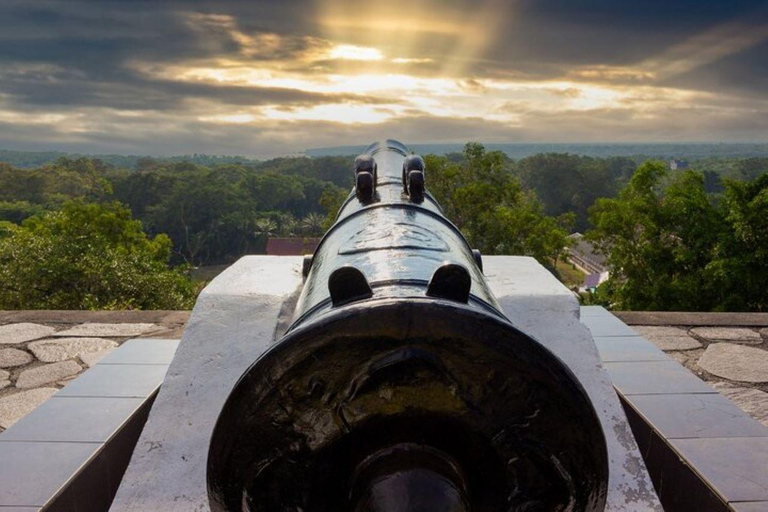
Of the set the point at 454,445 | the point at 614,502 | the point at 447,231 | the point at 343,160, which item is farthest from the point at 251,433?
the point at 343,160

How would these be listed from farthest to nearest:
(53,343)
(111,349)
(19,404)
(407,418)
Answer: (53,343), (111,349), (19,404), (407,418)

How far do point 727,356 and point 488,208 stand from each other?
10.1 metres

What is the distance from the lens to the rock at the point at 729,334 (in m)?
5.07

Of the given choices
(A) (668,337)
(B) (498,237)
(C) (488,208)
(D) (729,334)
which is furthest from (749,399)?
(C) (488,208)

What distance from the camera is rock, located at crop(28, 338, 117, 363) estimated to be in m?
4.68

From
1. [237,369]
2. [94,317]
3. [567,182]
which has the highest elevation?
[237,369]

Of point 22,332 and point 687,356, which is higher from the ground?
point 22,332

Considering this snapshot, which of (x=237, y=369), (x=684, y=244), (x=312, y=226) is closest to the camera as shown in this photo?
(x=237, y=369)

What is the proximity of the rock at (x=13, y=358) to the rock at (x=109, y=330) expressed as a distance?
423 millimetres

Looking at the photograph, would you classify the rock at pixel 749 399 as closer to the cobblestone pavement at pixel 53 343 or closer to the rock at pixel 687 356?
the rock at pixel 687 356

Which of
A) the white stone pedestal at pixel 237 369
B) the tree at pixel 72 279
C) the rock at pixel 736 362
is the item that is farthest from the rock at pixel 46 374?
the tree at pixel 72 279

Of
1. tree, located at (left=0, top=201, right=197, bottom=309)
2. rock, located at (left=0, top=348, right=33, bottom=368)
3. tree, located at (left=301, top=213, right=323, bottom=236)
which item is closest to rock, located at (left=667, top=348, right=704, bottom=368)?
rock, located at (left=0, top=348, right=33, bottom=368)

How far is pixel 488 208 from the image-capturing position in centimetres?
1463

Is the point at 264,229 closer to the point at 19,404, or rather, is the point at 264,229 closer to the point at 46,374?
the point at 46,374
